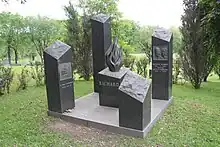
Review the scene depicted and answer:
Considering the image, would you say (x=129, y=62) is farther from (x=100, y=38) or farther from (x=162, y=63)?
(x=162, y=63)

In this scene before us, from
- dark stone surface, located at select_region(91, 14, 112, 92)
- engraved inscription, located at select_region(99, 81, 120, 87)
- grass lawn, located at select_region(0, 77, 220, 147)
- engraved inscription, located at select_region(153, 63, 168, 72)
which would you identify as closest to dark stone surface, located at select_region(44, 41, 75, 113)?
grass lawn, located at select_region(0, 77, 220, 147)

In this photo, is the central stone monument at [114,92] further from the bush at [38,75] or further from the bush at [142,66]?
the bush at [142,66]

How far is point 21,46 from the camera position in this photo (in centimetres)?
2116

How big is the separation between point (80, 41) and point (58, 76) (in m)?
6.01

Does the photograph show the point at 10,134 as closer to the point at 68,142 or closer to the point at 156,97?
the point at 68,142

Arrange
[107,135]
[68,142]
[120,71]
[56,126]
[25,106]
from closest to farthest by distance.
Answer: [68,142] < [107,135] < [56,126] < [120,71] < [25,106]

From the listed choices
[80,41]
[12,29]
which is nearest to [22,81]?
[80,41]

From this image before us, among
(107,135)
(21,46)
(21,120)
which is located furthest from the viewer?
(21,46)

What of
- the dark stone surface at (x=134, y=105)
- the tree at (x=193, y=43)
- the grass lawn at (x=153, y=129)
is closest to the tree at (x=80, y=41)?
the tree at (x=193, y=43)

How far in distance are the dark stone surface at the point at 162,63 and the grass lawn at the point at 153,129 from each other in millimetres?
498

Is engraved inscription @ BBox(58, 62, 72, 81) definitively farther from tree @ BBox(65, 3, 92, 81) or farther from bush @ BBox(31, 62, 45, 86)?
tree @ BBox(65, 3, 92, 81)

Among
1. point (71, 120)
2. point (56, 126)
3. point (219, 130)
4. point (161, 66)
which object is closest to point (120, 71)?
point (161, 66)

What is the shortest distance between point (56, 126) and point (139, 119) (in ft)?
5.63

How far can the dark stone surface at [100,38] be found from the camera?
6.46m
